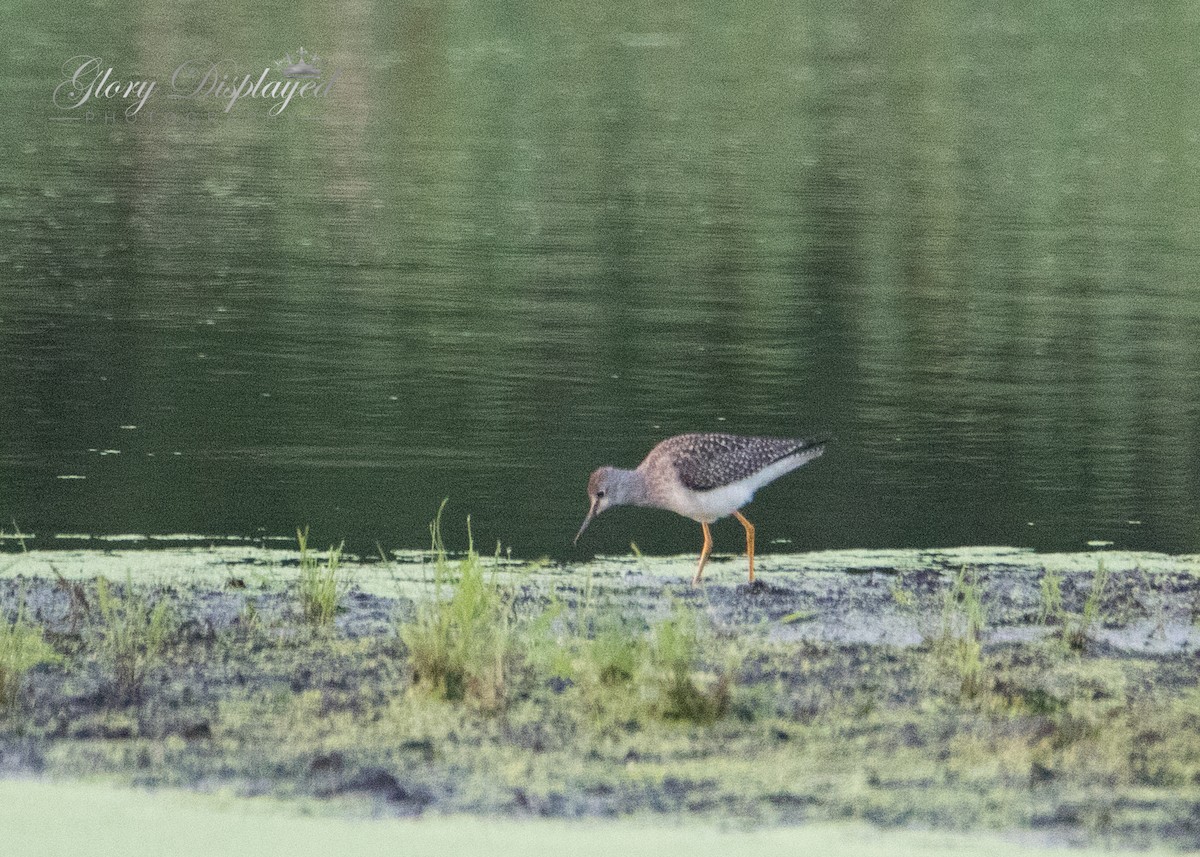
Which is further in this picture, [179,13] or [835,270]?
[179,13]

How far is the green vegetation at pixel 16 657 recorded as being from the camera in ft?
24.6

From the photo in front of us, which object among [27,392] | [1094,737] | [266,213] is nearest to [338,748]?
[1094,737]

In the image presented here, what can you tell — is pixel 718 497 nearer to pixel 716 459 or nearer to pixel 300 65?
pixel 716 459

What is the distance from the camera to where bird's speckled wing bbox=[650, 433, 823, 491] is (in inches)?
410

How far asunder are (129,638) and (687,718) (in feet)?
6.95

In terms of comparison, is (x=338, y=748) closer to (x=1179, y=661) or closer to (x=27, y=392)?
(x=1179, y=661)

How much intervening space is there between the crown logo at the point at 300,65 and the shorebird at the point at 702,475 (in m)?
32.2

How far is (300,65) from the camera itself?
140 ft

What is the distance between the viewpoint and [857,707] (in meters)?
7.70

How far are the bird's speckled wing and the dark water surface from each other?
978mm

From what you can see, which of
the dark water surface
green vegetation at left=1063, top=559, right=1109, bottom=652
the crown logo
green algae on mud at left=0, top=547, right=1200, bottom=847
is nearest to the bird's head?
the dark water surface

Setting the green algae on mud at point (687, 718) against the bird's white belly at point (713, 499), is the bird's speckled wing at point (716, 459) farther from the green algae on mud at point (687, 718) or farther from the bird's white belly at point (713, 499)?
the green algae on mud at point (687, 718)

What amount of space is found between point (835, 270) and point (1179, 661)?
13.0 m

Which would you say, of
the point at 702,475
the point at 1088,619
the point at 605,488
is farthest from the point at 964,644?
the point at 605,488
